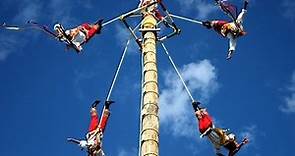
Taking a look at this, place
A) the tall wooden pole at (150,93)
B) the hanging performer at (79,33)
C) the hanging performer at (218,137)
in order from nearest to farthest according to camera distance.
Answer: the tall wooden pole at (150,93)
the hanging performer at (218,137)
the hanging performer at (79,33)

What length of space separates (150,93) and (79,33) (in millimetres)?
4368

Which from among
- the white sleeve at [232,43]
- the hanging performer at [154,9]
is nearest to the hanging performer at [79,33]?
the hanging performer at [154,9]

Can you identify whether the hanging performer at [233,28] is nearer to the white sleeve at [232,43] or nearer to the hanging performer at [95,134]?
the white sleeve at [232,43]

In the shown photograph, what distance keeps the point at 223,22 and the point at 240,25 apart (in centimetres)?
83

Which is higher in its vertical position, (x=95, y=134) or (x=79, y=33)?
(x=79, y=33)

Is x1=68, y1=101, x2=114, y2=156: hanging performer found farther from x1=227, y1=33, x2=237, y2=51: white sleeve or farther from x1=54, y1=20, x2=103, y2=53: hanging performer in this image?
x1=227, y1=33, x2=237, y2=51: white sleeve

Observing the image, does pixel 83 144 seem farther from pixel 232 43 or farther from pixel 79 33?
pixel 232 43

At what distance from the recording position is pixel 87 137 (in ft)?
50.8

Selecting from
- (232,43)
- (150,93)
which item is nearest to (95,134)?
(150,93)

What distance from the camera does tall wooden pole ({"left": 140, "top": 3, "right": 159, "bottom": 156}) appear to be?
544 inches

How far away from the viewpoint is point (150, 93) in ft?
49.8

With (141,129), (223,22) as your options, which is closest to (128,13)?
(223,22)

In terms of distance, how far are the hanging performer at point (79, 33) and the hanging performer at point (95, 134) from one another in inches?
100

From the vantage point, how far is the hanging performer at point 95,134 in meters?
15.1
